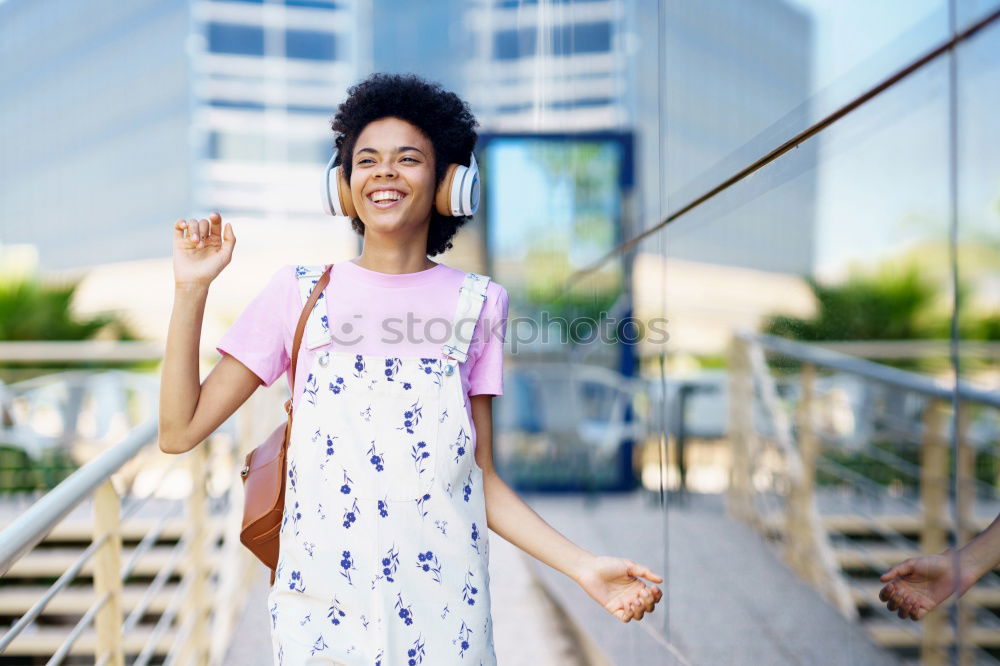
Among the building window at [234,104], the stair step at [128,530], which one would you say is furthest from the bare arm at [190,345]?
the building window at [234,104]

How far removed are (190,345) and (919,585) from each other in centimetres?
77

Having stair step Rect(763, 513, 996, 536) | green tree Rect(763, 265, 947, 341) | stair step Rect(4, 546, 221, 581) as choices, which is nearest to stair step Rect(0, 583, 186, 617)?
stair step Rect(4, 546, 221, 581)

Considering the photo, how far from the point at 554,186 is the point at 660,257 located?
170 cm

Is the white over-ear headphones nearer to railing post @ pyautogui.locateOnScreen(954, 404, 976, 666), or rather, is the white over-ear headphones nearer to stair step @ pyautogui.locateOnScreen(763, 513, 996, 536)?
stair step @ pyautogui.locateOnScreen(763, 513, 996, 536)

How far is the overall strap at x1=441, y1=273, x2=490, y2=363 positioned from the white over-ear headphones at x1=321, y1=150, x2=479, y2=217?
99mm

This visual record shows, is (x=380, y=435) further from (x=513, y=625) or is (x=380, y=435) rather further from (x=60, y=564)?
(x=60, y=564)

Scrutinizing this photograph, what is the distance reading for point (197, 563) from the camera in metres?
2.57

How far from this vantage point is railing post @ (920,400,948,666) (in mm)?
572

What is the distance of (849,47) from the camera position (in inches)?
29.0

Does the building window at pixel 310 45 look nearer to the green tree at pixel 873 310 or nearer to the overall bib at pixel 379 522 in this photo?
the overall bib at pixel 379 522

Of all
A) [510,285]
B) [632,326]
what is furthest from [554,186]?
[632,326]

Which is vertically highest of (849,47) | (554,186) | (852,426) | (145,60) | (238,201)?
(145,60)

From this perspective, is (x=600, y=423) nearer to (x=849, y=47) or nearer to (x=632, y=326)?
(x=632, y=326)

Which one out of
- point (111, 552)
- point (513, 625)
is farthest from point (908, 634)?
point (513, 625)
